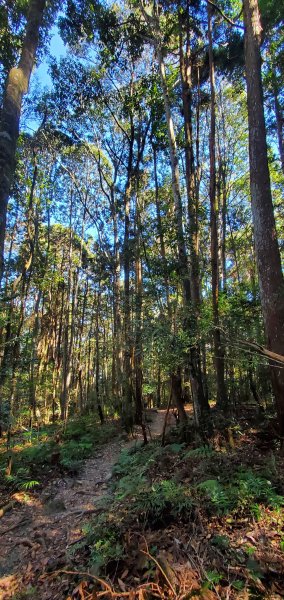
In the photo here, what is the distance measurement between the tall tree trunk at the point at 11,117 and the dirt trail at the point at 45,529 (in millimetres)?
3568

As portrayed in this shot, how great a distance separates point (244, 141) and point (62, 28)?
32.0 ft

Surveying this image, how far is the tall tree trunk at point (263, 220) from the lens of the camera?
5578 mm

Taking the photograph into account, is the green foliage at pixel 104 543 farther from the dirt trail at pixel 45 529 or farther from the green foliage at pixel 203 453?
the green foliage at pixel 203 453

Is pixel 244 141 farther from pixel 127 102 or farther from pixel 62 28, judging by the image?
pixel 62 28

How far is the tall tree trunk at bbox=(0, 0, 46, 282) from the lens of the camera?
2.80m

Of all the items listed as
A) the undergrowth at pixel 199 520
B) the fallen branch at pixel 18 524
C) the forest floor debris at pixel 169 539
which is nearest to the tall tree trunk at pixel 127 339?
the forest floor debris at pixel 169 539

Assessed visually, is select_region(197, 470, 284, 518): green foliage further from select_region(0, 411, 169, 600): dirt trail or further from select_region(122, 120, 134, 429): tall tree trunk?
select_region(122, 120, 134, 429): tall tree trunk

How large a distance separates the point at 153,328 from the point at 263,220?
3010mm

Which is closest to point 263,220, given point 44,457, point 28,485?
point 28,485

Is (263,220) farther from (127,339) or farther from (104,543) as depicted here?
(104,543)

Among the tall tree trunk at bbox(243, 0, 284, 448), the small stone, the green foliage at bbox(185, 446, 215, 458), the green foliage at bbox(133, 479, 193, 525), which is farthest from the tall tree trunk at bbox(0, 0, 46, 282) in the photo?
the small stone

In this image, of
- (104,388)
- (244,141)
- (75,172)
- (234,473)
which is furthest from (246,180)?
(234,473)

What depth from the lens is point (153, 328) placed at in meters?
6.27

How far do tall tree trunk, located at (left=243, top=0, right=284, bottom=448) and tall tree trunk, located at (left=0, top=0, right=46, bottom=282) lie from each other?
4.47 metres
